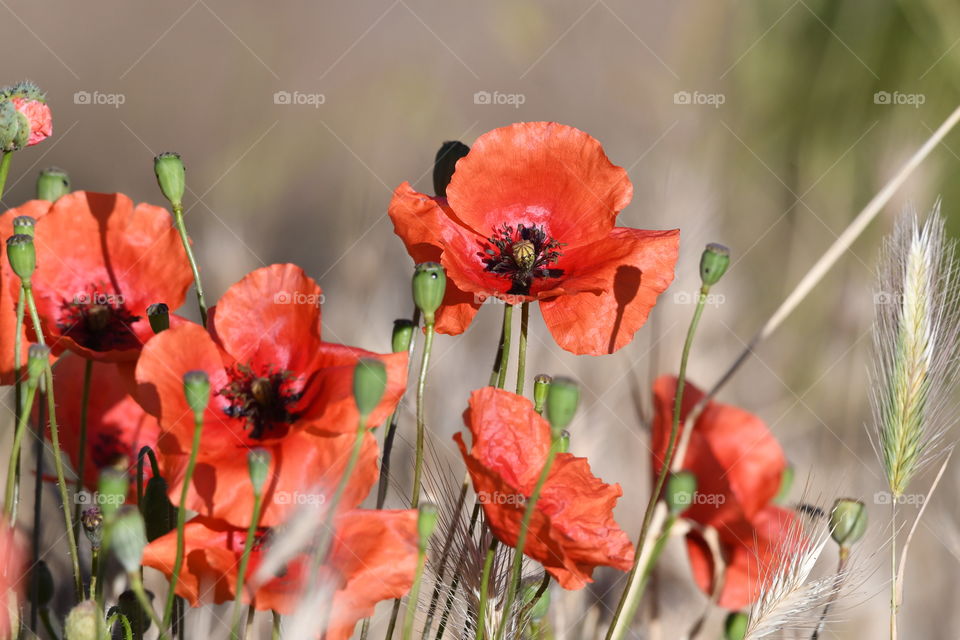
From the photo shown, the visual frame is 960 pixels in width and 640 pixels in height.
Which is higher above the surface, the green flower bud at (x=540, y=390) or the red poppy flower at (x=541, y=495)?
the green flower bud at (x=540, y=390)

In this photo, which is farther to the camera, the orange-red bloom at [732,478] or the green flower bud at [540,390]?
the orange-red bloom at [732,478]

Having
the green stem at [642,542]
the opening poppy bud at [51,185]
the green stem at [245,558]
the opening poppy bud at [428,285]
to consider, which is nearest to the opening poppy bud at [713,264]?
the green stem at [642,542]

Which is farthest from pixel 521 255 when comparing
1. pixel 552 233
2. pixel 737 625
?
pixel 737 625

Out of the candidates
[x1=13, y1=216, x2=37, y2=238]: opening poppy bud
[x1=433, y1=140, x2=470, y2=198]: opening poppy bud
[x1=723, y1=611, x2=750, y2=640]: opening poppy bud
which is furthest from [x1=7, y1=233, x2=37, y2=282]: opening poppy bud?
[x1=723, y1=611, x2=750, y2=640]: opening poppy bud

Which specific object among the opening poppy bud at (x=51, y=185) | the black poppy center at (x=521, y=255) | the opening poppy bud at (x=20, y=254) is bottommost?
the opening poppy bud at (x=20, y=254)

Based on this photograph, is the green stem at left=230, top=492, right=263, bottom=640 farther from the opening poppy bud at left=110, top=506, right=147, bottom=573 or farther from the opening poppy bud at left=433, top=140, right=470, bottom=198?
the opening poppy bud at left=433, top=140, right=470, bottom=198

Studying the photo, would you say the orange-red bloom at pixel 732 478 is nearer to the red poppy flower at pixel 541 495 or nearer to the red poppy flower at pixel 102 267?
the red poppy flower at pixel 541 495
